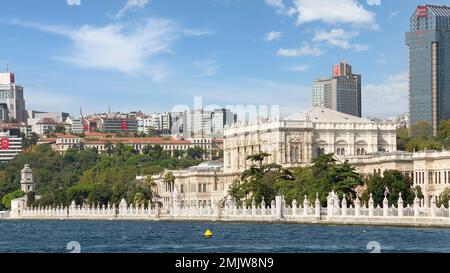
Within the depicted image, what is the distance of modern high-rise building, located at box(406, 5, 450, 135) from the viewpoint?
584 ft

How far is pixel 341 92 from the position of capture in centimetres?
18038

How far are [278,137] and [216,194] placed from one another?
13152 mm

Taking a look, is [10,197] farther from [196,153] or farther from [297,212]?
[297,212]

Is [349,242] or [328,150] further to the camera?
[328,150]

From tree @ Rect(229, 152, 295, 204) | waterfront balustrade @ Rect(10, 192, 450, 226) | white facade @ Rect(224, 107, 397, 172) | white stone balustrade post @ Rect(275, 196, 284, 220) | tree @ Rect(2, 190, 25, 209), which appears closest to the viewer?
waterfront balustrade @ Rect(10, 192, 450, 226)

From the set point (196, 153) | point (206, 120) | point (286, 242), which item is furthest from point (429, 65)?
point (286, 242)

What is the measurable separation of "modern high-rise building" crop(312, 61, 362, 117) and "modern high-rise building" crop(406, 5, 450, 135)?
30.8 ft

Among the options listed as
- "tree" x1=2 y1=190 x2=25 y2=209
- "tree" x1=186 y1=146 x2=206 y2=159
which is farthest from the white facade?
"tree" x1=186 y1=146 x2=206 y2=159

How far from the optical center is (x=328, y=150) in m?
120

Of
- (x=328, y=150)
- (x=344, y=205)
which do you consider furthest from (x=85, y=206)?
(x=344, y=205)

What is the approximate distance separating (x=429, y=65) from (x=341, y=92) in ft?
48.5

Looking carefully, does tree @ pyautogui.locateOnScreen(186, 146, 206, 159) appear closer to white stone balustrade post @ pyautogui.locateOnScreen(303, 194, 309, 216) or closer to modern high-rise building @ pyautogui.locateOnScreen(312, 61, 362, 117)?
modern high-rise building @ pyautogui.locateOnScreen(312, 61, 362, 117)

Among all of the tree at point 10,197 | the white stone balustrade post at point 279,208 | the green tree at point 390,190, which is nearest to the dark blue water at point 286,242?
the green tree at point 390,190
